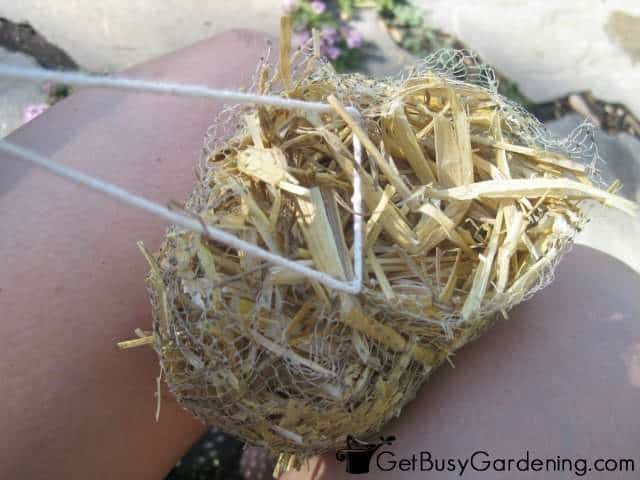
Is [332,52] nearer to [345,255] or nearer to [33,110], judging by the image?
[33,110]

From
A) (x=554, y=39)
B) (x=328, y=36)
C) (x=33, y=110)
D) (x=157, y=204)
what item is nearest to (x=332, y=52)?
(x=328, y=36)

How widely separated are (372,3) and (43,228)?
4.03ft

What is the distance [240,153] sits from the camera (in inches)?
24.5

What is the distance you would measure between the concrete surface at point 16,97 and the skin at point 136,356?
2.77 ft

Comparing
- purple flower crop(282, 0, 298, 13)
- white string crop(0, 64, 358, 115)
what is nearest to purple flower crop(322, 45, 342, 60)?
purple flower crop(282, 0, 298, 13)

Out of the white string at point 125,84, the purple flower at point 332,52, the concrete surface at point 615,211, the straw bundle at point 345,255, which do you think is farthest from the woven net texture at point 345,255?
the purple flower at point 332,52

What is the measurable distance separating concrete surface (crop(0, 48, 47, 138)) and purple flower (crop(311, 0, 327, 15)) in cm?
74

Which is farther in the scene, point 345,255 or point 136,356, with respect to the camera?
point 136,356

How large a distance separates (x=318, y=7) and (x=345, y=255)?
126 centimetres

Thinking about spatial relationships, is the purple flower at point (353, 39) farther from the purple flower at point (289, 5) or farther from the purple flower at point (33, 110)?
the purple flower at point (33, 110)

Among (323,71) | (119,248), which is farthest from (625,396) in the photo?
(119,248)

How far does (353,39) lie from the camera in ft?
5.48

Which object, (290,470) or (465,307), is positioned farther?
(290,470)

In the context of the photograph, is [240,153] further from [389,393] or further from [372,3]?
[372,3]
